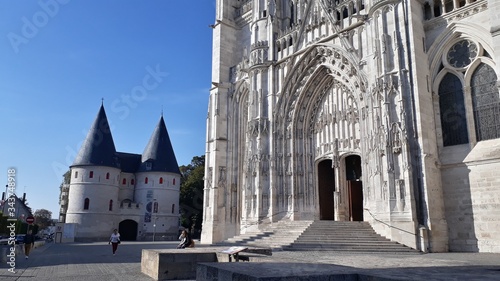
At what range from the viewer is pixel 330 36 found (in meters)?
20.0

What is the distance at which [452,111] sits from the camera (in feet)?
51.0

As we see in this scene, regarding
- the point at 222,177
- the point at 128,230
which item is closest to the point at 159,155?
→ the point at 128,230

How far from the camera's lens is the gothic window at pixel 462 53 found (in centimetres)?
1524

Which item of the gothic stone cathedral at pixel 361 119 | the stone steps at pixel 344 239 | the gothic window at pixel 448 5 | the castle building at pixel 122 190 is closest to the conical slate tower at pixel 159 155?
the castle building at pixel 122 190

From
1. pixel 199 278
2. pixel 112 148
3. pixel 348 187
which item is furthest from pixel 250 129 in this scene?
pixel 112 148

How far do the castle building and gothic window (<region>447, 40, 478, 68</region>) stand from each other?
34.0 meters

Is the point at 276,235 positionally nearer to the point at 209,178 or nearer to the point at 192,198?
the point at 209,178

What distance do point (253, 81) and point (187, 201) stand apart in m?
28.5

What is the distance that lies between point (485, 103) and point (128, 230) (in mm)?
37538

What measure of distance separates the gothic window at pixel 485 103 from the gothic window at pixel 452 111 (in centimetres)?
46

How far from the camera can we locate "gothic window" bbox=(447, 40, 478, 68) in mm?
15242

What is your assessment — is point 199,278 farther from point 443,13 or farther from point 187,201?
point 187,201

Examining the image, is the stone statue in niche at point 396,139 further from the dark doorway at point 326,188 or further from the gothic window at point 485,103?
the dark doorway at point 326,188

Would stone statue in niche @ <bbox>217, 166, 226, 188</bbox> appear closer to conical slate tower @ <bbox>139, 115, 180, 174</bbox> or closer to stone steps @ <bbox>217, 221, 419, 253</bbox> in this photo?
stone steps @ <bbox>217, 221, 419, 253</bbox>
